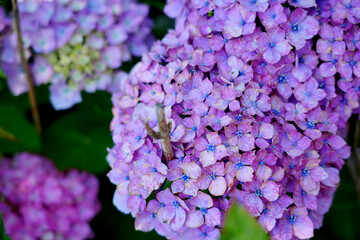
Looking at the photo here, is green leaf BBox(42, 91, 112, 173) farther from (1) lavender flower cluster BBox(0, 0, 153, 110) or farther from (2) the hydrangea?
(2) the hydrangea

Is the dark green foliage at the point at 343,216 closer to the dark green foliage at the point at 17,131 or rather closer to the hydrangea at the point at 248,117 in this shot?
the hydrangea at the point at 248,117

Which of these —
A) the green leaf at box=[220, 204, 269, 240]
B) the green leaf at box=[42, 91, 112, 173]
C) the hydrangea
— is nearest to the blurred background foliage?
the green leaf at box=[42, 91, 112, 173]

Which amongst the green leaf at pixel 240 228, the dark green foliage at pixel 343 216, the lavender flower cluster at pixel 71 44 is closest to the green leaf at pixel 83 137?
Answer: the lavender flower cluster at pixel 71 44

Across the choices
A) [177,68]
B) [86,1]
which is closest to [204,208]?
[177,68]

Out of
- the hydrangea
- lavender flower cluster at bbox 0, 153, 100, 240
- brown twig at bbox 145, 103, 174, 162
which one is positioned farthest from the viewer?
lavender flower cluster at bbox 0, 153, 100, 240

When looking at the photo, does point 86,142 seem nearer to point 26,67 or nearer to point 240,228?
point 26,67
